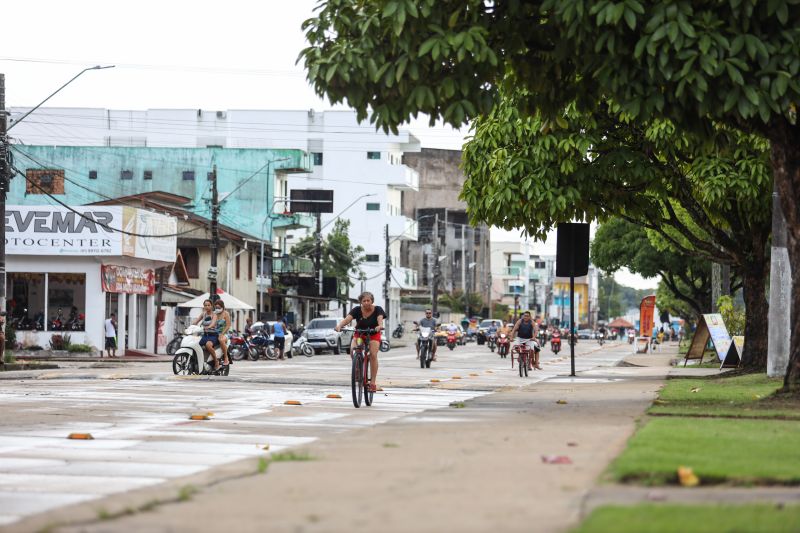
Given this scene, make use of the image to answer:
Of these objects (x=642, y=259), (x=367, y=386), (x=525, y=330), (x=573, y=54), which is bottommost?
(x=367, y=386)

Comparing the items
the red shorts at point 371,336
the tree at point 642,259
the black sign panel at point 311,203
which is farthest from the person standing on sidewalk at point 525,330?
the black sign panel at point 311,203

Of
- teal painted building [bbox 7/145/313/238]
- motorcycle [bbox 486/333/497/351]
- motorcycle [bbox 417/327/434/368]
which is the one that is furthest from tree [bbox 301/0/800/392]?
teal painted building [bbox 7/145/313/238]

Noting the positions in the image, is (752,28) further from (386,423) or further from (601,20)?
(386,423)

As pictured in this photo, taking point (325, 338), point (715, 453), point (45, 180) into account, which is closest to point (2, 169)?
point (325, 338)

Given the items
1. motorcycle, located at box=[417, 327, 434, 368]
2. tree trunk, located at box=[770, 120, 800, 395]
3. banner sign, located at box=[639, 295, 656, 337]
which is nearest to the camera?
tree trunk, located at box=[770, 120, 800, 395]

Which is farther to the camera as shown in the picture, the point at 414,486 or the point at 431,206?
the point at 431,206

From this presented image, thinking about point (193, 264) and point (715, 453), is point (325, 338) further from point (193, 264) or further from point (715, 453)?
point (715, 453)

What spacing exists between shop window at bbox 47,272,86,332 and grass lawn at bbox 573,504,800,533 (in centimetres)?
4077

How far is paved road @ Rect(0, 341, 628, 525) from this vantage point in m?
9.34

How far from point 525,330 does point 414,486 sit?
2525cm

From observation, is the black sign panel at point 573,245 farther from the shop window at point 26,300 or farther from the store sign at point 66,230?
the shop window at point 26,300

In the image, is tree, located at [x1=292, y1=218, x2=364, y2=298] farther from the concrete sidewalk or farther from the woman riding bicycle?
the concrete sidewalk

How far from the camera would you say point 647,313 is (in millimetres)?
62938

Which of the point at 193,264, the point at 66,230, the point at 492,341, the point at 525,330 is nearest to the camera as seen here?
the point at 525,330
